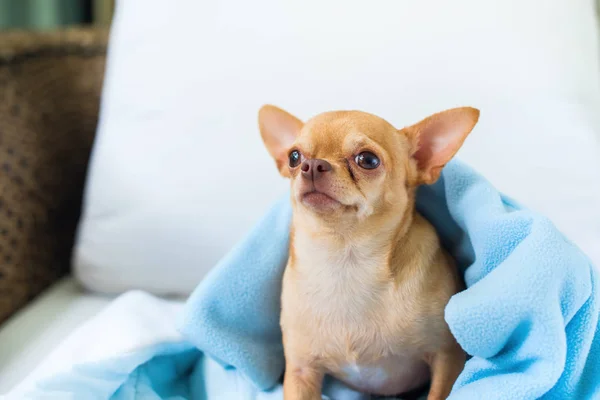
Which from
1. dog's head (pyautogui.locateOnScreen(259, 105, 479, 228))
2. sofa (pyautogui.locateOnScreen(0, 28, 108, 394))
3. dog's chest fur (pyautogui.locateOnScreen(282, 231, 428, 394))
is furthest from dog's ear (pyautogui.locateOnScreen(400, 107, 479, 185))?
sofa (pyautogui.locateOnScreen(0, 28, 108, 394))

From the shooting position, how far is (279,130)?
0.86 meters

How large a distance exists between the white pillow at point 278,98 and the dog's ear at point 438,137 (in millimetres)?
172

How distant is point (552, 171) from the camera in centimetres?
95

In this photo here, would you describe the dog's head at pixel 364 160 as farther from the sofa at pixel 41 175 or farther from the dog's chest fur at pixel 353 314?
the sofa at pixel 41 175

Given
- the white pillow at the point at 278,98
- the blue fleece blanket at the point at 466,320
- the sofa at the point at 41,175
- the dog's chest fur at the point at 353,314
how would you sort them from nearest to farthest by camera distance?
the blue fleece blanket at the point at 466,320 < the dog's chest fur at the point at 353,314 < the white pillow at the point at 278,98 < the sofa at the point at 41,175

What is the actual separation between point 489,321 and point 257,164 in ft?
1.56

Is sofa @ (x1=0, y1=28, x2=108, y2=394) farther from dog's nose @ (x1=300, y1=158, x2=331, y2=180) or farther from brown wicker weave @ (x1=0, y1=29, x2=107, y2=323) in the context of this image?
dog's nose @ (x1=300, y1=158, x2=331, y2=180)

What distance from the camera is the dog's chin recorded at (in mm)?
691

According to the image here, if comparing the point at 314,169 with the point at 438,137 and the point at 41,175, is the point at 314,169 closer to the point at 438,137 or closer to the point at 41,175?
the point at 438,137

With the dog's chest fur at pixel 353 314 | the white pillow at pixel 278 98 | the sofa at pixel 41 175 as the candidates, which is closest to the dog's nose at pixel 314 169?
the dog's chest fur at pixel 353 314

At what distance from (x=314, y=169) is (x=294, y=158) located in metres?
0.09

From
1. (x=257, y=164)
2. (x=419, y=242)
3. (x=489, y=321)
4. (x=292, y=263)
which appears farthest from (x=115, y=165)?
(x=489, y=321)

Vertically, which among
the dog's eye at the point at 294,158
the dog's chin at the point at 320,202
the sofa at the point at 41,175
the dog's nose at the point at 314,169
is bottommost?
the sofa at the point at 41,175

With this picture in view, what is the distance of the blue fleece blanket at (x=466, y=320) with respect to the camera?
65 cm
